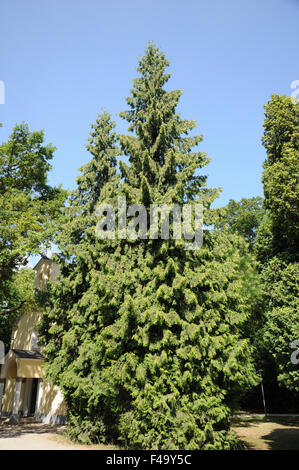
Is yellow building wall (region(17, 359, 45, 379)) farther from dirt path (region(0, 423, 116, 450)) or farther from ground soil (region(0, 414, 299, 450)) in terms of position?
dirt path (region(0, 423, 116, 450))

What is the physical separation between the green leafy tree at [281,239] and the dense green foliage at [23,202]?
36.9ft

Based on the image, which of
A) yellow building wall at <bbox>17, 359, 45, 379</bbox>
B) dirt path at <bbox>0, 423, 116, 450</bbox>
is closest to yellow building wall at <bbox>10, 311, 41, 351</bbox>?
yellow building wall at <bbox>17, 359, 45, 379</bbox>

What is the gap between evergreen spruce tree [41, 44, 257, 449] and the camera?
9852 millimetres

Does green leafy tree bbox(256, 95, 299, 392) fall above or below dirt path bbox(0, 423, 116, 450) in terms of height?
above

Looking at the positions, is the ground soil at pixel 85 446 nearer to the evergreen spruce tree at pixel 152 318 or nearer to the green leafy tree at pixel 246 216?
the evergreen spruce tree at pixel 152 318

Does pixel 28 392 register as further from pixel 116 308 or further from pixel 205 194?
pixel 205 194

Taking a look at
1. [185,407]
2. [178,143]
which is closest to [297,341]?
[185,407]

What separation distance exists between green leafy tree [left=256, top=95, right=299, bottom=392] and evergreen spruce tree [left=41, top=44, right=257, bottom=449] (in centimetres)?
197

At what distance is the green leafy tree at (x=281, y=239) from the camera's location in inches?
539

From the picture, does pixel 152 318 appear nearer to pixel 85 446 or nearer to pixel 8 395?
pixel 85 446

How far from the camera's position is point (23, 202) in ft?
57.6

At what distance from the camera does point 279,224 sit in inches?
627

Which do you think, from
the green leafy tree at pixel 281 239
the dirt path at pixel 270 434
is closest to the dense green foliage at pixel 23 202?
the green leafy tree at pixel 281 239

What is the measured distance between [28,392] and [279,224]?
72.6 feet
